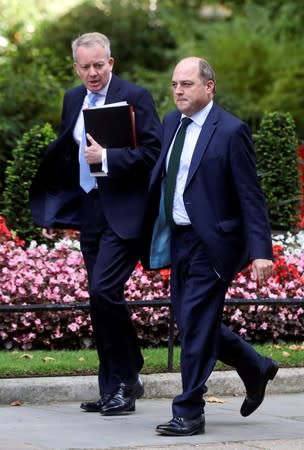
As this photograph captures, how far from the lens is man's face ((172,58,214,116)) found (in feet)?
21.8

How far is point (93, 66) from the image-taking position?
23.4 ft

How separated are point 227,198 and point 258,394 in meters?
1.08

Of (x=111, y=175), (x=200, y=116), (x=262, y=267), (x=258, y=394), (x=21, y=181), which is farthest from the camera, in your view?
(x=21, y=181)

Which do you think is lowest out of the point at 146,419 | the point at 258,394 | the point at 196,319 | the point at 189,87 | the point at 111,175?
the point at 146,419

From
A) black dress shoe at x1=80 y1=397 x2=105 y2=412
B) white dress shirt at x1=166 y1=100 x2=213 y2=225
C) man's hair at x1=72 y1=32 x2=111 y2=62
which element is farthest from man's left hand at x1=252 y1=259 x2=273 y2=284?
man's hair at x1=72 y1=32 x2=111 y2=62

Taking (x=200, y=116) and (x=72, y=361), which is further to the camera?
(x=72, y=361)

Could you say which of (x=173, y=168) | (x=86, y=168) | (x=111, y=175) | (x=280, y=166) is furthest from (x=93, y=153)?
(x=280, y=166)

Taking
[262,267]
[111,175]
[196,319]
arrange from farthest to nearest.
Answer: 1. [111,175]
2. [196,319]
3. [262,267]

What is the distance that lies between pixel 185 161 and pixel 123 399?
1.46 metres

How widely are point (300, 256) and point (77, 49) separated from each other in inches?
167

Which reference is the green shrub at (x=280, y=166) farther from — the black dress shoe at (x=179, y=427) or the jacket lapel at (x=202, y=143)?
the black dress shoe at (x=179, y=427)

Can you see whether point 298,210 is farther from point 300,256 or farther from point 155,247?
point 155,247

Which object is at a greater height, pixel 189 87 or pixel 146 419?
pixel 189 87

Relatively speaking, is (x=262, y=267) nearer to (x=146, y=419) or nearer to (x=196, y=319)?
(x=196, y=319)
